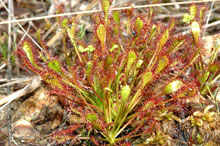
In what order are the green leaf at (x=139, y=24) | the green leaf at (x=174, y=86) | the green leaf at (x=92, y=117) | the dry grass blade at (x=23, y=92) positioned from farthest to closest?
the dry grass blade at (x=23, y=92), the green leaf at (x=139, y=24), the green leaf at (x=174, y=86), the green leaf at (x=92, y=117)

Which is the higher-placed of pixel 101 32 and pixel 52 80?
pixel 101 32

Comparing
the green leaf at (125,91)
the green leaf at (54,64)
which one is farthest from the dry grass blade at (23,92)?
the green leaf at (125,91)

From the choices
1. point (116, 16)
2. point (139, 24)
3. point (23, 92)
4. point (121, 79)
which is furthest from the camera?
point (23, 92)

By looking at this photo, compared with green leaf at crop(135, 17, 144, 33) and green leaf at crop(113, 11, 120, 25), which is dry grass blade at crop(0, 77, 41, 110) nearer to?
green leaf at crop(113, 11, 120, 25)

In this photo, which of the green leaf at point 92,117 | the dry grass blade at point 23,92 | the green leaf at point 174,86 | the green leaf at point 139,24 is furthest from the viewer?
the dry grass blade at point 23,92

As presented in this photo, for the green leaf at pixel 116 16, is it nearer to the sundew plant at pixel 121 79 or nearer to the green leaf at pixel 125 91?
the sundew plant at pixel 121 79

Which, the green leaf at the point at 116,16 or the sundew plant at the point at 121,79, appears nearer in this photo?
the sundew plant at the point at 121,79

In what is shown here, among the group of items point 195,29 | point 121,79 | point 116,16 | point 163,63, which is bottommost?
point 121,79

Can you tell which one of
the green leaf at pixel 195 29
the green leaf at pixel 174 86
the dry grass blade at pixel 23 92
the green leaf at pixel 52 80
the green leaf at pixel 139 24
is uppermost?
the green leaf at pixel 139 24

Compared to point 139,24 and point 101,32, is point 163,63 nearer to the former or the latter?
point 139,24

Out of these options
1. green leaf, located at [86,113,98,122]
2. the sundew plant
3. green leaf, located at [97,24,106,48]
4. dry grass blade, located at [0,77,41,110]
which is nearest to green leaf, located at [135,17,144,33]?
the sundew plant

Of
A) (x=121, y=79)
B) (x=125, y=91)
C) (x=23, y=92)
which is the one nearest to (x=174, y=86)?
(x=125, y=91)

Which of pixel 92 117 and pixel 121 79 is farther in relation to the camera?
pixel 121 79
